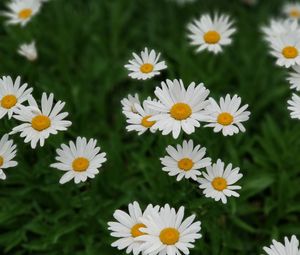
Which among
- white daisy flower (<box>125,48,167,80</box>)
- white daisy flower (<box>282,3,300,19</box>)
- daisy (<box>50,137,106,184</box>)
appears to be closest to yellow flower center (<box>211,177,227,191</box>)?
daisy (<box>50,137,106,184</box>)

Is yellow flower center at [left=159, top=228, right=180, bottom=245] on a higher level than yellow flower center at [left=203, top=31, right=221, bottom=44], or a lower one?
lower

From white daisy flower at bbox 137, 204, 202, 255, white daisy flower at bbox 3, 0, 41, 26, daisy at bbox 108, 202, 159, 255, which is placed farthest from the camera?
white daisy flower at bbox 3, 0, 41, 26

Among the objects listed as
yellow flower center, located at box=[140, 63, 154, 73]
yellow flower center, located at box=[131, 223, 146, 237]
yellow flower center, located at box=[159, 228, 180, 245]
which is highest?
yellow flower center, located at box=[140, 63, 154, 73]

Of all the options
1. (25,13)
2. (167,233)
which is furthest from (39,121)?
(25,13)

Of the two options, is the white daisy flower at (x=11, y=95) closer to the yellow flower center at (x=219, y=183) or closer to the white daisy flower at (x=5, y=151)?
the white daisy flower at (x=5, y=151)

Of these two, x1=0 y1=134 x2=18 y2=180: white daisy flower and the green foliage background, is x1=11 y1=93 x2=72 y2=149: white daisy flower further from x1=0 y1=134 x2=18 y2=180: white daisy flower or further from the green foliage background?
the green foliage background

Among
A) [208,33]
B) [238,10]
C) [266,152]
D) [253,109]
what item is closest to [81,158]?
[208,33]
